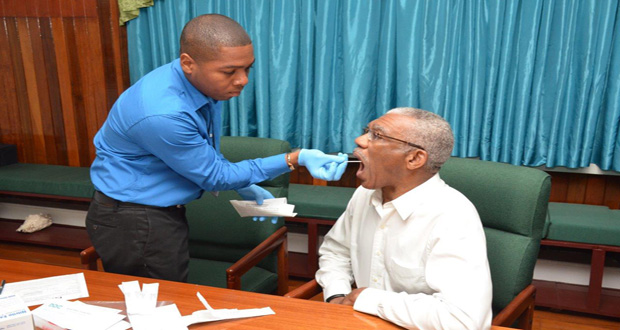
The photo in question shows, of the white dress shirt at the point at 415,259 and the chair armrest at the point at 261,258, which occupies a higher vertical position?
the white dress shirt at the point at 415,259

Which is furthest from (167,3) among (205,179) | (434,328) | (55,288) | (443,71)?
(434,328)

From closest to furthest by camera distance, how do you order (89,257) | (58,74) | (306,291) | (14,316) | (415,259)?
1. (14,316)
2. (415,259)
3. (306,291)
4. (89,257)
5. (58,74)

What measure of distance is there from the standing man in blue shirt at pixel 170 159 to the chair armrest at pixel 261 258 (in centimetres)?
19

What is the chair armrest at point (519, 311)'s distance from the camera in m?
1.51

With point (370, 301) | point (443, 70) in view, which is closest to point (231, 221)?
point (370, 301)

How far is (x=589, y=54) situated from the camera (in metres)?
2.64

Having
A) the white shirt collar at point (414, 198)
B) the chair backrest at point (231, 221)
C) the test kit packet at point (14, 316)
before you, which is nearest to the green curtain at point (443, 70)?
the chair backrest at point (231, 221)

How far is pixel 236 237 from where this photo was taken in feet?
7.52

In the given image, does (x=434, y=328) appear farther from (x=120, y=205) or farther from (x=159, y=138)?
(x=120, y=205)

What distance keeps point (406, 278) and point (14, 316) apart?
1.04 m

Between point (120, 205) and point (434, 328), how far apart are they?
1.11 m

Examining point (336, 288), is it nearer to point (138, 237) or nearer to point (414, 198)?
point (414, 198)

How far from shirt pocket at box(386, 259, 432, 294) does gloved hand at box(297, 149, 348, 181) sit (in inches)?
13.8

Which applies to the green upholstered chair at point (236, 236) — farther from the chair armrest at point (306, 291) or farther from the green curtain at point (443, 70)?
the green curtain at point (443, 70)
